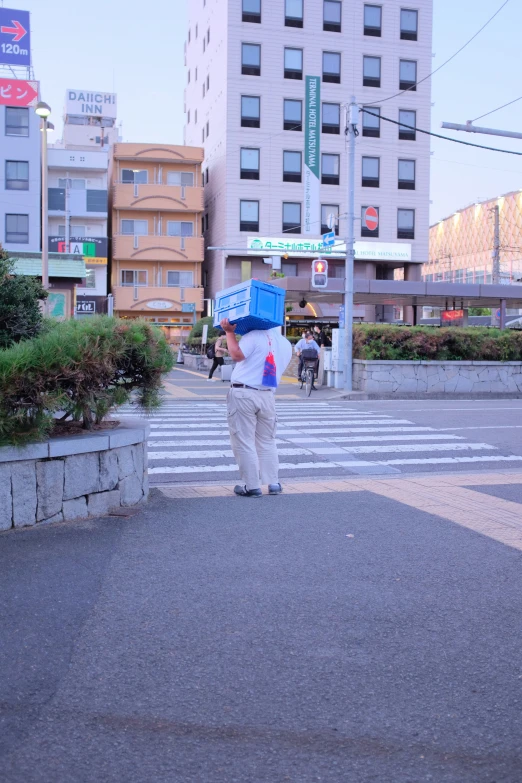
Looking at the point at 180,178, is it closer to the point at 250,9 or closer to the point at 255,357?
the point at 250,9

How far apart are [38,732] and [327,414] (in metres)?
14.3

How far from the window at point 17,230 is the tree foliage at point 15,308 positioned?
46232 mm

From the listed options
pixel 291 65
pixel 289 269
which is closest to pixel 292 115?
pixel 291 65

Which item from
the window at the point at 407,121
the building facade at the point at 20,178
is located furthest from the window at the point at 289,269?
the building facade at the point at 20,178

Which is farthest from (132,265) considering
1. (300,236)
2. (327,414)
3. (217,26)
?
(327,414)

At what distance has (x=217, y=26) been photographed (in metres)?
52.2

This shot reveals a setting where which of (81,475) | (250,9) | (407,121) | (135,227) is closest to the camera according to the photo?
(81,475)

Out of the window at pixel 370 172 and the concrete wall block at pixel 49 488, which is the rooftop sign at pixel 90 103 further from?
the concrete wall block at pixel 49 488

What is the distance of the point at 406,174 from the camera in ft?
169

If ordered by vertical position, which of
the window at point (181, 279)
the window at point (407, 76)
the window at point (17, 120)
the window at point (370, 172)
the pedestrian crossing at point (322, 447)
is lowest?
the pedestrian crossing at point (322, 447)

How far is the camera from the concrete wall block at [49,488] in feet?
19.9

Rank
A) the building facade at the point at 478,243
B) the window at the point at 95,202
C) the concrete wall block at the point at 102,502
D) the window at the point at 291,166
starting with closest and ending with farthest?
the concrete wall block at the point at 102,502 → the window at the point at 291,166 → the window at the point at 95,202 → the building facade at the point at 478,243

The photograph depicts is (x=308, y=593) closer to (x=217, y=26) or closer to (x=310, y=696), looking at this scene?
(x=310, y=696)

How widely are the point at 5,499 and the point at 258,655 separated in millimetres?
2824
